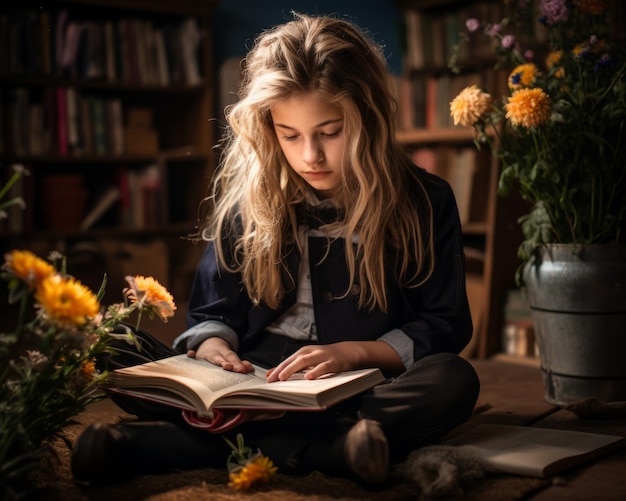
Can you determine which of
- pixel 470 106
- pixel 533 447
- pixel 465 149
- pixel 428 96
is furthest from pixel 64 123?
pixel 533 447

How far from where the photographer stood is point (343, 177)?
5.17 feet

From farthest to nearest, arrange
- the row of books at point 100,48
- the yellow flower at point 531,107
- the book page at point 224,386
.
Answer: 1. the row of books at point 100,48
2. the yellow flower at point 531,107
3. the book page at point 224,386

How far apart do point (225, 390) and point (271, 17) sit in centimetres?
281

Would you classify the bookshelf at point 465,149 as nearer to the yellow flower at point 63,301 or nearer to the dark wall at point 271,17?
the dark wall at point 271,17

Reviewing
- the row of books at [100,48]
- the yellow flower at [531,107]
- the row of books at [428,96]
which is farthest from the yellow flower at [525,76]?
the row of books at [100,48]

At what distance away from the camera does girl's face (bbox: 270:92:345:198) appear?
1495 millimetres

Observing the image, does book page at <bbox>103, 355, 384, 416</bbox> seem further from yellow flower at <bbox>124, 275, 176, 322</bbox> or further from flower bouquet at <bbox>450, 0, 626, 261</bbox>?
flower bouquet at <bbox>450, 0, 626, 261</bbox>

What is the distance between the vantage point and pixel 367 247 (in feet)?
5.13

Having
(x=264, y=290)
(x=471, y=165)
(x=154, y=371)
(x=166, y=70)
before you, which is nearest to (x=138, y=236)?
(x=166, y=70)

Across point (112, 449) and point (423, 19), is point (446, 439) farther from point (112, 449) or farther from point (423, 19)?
point (423, 19)

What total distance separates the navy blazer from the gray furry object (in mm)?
223

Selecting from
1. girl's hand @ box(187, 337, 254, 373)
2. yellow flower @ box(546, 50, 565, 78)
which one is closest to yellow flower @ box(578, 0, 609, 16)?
yellow flower @ box(546, 50, 565, 78)

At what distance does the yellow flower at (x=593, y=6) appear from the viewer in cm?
177

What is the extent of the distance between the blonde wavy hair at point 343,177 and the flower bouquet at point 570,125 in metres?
0.31
